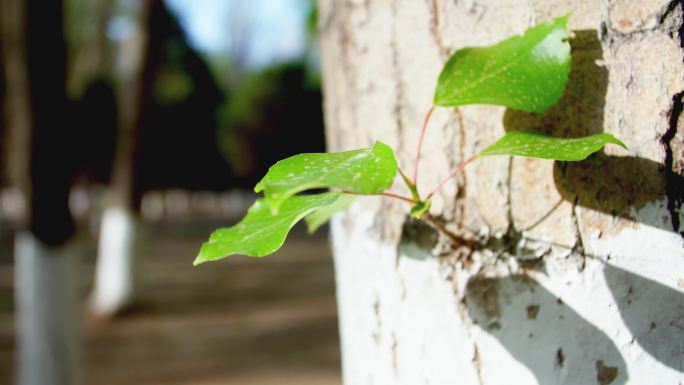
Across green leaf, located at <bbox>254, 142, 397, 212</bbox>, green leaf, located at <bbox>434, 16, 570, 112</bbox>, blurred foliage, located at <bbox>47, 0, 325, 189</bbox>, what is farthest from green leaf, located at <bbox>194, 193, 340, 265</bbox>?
blurred foliage, located at <bbox>47, 0, 325, 189</bbox>

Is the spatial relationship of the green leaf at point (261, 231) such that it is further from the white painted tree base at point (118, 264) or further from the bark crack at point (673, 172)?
the white painted tree base at point (118, 264)

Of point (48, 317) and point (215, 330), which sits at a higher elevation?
point (48, 317)

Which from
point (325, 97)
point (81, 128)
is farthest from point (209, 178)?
point (325, 97)

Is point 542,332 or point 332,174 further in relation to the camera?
point 542,332

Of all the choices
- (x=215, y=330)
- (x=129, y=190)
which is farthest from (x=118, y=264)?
(x=215, y=330)

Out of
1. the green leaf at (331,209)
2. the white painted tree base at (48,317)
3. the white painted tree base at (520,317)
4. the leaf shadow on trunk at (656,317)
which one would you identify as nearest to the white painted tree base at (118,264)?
Result: the white painted tree base at (48,317)

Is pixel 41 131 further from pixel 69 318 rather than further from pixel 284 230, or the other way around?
pixel 284 230

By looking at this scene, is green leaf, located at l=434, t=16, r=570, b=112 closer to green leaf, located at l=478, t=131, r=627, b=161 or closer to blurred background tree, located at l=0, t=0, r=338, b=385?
green leaf, located at l=478, t=131, r=627, b=161

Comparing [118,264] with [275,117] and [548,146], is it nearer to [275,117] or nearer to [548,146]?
[548,146]
